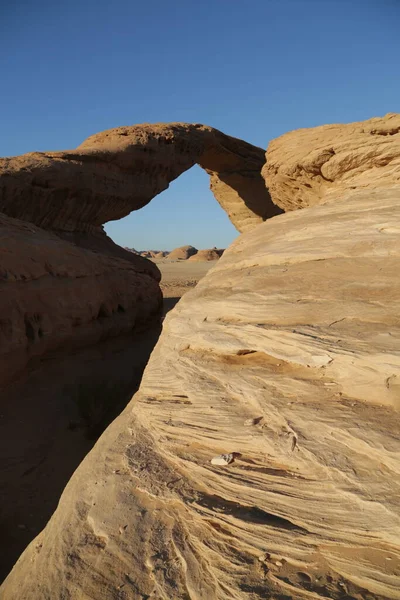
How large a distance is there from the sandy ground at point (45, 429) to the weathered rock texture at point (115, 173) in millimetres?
3547

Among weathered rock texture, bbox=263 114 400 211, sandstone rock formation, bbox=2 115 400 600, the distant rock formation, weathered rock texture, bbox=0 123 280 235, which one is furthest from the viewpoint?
weathered rock texture, bbox=0 123 280 235

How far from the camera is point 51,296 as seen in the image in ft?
21.0

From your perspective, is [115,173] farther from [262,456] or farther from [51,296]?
[262,456]

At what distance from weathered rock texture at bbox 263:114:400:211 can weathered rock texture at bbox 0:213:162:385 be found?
11.2ft

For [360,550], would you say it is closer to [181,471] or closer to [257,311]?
[181,471]

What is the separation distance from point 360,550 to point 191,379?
5.24ft

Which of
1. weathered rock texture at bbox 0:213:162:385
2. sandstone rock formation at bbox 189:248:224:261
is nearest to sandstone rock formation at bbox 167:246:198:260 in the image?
sandstone rock formation at bbox 189:248:224:261

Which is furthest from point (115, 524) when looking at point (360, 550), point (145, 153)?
point (145, 153)

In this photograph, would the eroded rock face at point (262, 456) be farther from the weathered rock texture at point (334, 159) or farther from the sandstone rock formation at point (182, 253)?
the sandstone rock formation at point (182, 253)


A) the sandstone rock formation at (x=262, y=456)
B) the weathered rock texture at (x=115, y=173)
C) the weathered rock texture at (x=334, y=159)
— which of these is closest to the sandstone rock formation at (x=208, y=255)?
the weathered rock texture at (x=115, y=173)

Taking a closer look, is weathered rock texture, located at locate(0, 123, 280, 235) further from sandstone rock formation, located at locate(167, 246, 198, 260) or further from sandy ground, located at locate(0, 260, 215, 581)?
sandstone rock formation, located at locate(167, 246, 198, 260)

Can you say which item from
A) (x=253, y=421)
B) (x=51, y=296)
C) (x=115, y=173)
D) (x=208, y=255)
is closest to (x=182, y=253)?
(x=208, y=255)

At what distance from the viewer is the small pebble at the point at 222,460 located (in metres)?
2.62

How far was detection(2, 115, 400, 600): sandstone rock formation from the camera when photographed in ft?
6.59
